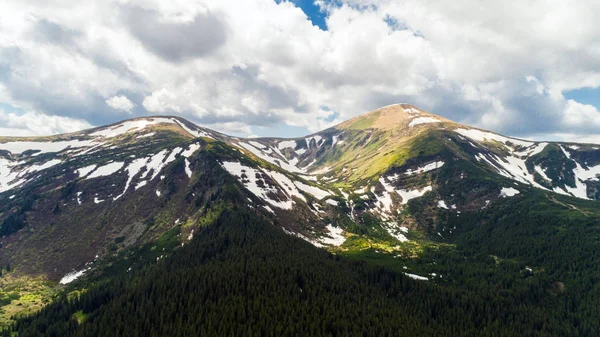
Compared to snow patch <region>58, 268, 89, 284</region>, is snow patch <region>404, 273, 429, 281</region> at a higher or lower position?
higher

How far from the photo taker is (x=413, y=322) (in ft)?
445

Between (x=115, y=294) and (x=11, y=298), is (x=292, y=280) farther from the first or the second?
(x=11, y=298)

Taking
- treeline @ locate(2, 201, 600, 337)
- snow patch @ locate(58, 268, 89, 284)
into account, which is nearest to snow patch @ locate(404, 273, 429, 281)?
treeline @ locate(2, 201, 600, 337)

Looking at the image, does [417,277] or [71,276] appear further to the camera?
[417,277]

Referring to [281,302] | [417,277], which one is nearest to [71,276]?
[281,302]

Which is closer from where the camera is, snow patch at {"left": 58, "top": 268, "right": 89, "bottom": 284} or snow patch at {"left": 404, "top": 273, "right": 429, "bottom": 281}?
snow patch at {"left": 58, "top": 268, "right": 89, "bottom": 284}

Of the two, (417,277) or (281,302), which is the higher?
(281,302)

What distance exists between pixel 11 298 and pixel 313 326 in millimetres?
143980

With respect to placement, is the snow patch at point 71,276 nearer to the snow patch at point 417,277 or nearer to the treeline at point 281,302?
the treeline at point 281,302

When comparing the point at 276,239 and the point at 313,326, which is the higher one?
the point at 276,239

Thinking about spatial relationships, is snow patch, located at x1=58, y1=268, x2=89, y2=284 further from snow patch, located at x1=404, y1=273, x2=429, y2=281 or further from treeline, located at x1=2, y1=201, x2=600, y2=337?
snow patch, located at x1=404, y1=273, x2=429, y2=281

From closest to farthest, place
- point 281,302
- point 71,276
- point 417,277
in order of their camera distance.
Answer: point 281,302
point 71,276
point 417,277

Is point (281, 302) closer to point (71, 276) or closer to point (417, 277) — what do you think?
point (417, 277)

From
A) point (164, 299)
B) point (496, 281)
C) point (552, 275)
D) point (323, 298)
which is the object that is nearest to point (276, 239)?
point (323, 298)
